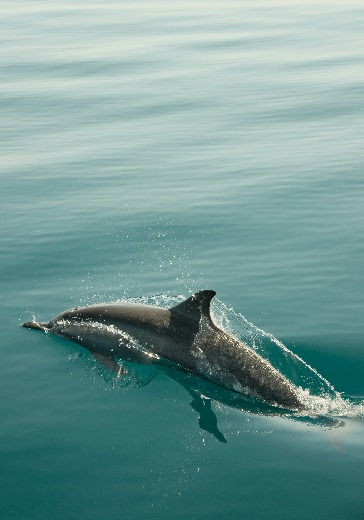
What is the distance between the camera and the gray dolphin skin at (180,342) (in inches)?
520

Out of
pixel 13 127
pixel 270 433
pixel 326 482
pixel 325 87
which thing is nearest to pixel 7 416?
pixel 270 433

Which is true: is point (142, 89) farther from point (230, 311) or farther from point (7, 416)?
point (7, 416)

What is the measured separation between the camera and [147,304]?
16219mm

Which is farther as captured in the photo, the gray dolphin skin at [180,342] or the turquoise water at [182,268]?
the gray dolphin skin at [180,342]

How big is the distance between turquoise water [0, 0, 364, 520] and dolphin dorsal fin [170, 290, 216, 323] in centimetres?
109

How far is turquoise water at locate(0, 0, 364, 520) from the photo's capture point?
11.1 meters

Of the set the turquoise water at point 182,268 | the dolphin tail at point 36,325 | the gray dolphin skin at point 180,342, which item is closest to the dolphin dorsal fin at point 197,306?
the gray dolphin skin at point 180,342

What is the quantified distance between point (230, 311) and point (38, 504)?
6.31 m

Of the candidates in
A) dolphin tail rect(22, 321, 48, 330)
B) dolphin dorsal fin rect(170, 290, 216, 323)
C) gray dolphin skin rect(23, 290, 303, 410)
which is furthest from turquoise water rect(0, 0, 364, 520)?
dolphin dorsal fin rect(170, 290, 216, 323)

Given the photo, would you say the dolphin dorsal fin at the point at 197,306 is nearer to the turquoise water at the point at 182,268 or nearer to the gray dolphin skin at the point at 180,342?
the gray dolphin skin at the point at 180,342

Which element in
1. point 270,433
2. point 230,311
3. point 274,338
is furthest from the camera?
→ point 230,311

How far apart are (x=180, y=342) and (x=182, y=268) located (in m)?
4.42

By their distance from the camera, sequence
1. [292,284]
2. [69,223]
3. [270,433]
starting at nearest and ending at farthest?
1. [270,433]
2. [292,284]
3. [69,223]

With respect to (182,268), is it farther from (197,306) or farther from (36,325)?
(197,306)
